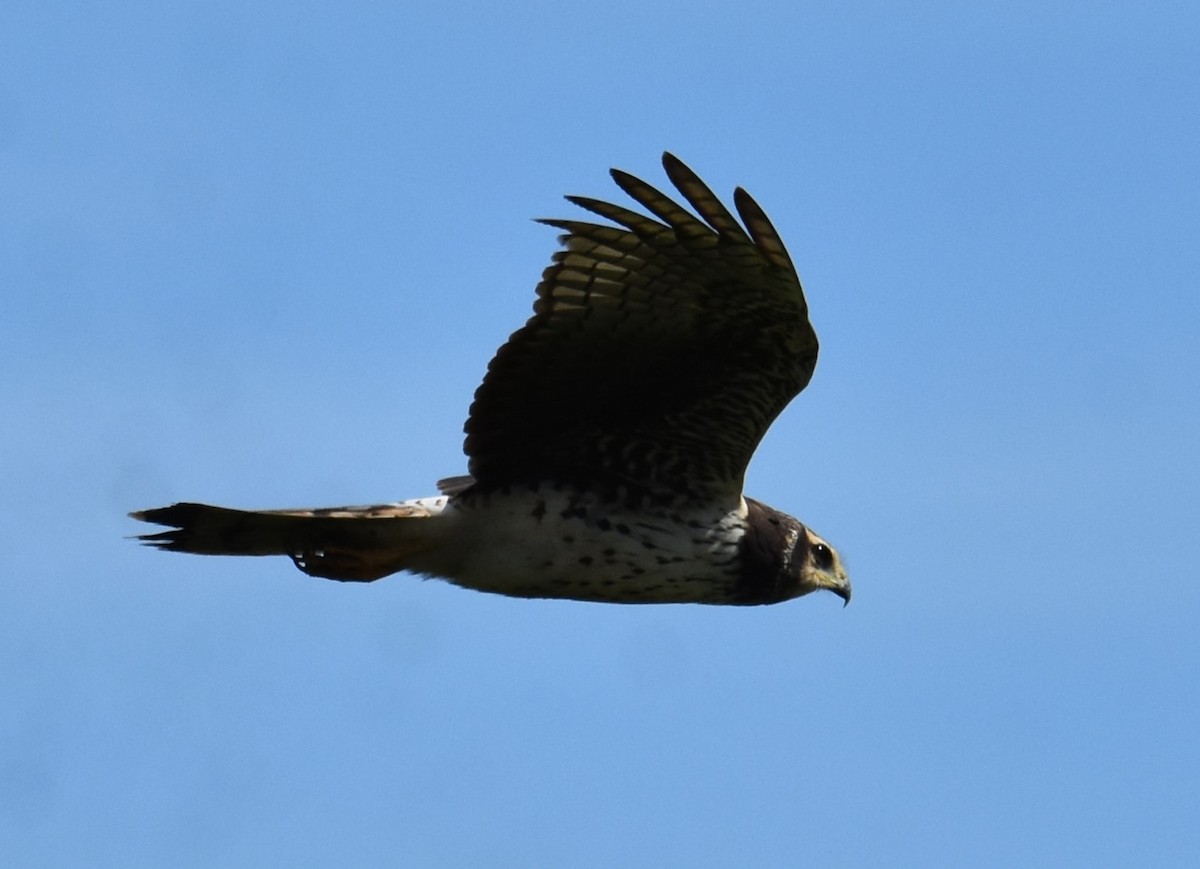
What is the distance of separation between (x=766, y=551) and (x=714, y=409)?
29.3 inches

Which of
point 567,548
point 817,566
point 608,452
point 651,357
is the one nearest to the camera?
point 651,357

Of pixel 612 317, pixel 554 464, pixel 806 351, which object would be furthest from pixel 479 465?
pixel 806 351

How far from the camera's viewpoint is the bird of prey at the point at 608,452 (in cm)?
831

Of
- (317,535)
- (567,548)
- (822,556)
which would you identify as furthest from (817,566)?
(317,535)

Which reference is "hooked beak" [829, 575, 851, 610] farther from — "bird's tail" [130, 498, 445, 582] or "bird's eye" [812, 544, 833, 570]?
"bird's tail" [130, 498, 445, 582]

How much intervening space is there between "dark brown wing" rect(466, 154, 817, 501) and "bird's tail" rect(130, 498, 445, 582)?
15.3 inches

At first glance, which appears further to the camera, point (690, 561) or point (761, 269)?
point (690, 561)

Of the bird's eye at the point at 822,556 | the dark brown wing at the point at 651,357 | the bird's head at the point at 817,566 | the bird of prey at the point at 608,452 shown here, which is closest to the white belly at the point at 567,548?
the bird of prey at the point at 608,452

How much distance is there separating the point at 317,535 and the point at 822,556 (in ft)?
8.26

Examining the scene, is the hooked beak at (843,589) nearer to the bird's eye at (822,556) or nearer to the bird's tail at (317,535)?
the bird's eye at (822,556)

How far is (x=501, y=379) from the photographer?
853 cm

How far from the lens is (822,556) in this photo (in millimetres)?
9836

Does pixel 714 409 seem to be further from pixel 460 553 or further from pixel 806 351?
pixel 460 553

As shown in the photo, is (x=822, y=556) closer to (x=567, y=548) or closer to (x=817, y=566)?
(x=817, y=566)
